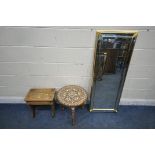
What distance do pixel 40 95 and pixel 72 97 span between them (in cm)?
57

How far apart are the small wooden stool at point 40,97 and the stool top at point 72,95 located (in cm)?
16

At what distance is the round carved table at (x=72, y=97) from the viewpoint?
8.87ft

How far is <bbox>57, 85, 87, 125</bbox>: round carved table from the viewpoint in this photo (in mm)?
2703

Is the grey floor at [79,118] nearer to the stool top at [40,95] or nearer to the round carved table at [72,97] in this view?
the round carved table at [72,97]

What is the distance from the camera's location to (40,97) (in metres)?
2.83

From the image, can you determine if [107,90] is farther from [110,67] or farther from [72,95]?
[72,95]

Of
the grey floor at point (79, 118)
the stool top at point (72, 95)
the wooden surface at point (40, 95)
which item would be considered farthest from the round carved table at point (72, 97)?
the grey floor at point (79, 118)

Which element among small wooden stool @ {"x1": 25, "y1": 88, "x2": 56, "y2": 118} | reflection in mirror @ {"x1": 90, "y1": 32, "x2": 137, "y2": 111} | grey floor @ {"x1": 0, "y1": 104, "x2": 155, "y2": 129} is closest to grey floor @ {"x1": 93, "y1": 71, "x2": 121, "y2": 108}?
reflection in mirror @ {"x1": 90, "y1": 32, "x2": 137, "y2": 111}

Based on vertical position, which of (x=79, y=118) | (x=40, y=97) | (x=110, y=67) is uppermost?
(x=110, y=67)

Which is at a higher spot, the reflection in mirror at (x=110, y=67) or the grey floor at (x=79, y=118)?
the reflection in mirror at (x=110, y=67)

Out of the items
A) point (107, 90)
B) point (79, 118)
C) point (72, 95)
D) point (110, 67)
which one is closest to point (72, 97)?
point (72, 95)
